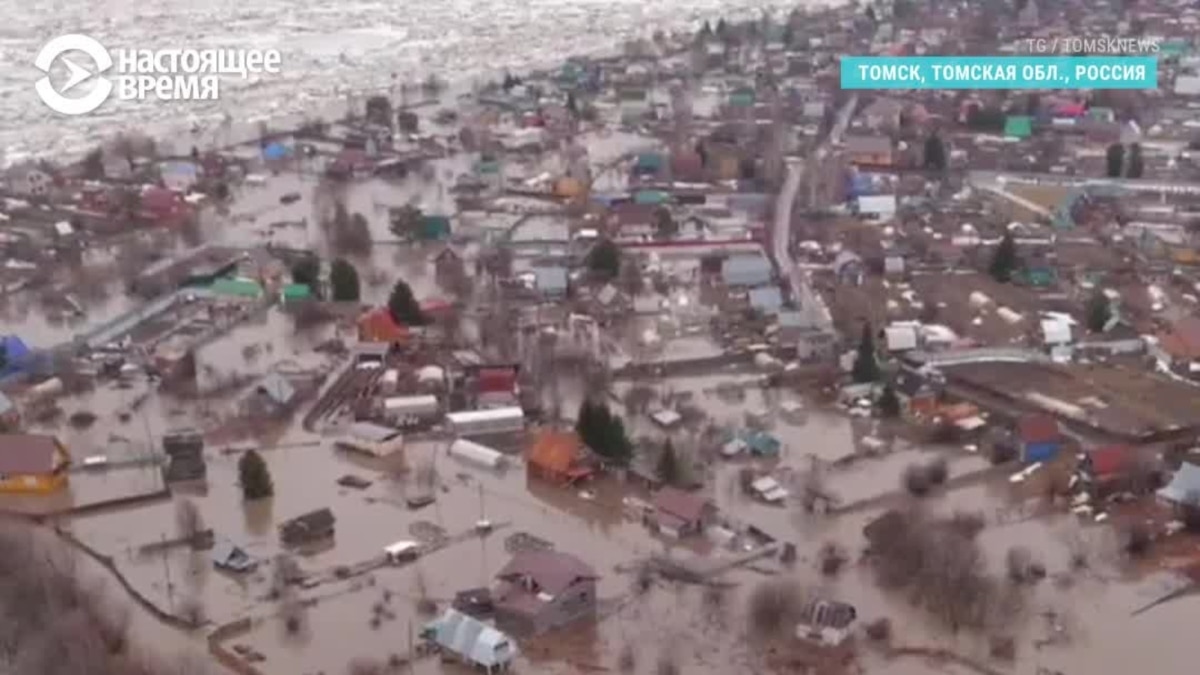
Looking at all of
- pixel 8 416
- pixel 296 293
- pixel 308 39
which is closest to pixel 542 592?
Answer: pixel 8 416

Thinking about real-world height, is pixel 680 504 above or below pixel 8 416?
below

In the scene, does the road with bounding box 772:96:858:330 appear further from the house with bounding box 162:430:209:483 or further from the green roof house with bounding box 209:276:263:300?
the house with bounding box 162:430:209:483

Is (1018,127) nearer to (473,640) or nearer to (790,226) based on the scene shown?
(790,226)

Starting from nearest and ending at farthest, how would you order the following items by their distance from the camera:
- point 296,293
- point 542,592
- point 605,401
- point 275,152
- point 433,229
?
point 542,592 → point 605,401 → point 296,293 → point 433,229 → point 275,152

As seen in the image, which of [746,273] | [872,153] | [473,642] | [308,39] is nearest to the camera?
[473,642]

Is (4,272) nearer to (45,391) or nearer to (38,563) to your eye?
(45,391)

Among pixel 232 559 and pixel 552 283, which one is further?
pixel 552 283

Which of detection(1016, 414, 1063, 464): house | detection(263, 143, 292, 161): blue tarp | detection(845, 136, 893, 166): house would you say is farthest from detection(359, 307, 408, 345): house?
detection(845, 136, 893, 166): house

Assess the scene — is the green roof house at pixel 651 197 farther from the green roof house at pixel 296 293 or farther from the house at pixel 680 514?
the house at pixel 680 514
